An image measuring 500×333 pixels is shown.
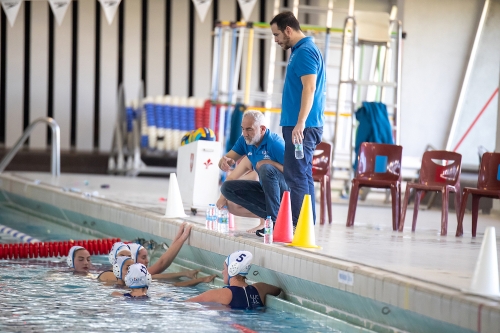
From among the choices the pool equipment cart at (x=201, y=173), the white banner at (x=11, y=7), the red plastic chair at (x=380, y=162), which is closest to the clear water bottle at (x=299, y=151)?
the pool equipment cart at (x=201, y=173)

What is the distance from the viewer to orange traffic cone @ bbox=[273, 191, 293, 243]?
531cm

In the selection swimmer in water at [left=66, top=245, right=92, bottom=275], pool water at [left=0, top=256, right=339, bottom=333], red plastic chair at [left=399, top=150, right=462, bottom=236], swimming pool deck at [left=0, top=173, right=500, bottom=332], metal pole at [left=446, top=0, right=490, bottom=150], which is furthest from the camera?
metal pole at [left=446, top=0, right=490, bottom=150]

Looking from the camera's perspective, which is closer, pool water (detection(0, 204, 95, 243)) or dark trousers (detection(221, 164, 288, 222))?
dark trousers (detection(221, 164, 288, 222))

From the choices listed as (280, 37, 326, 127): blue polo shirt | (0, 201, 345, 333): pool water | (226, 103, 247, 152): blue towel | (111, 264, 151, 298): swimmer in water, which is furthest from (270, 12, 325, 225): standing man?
(226, 103, 247, 152): blue towel

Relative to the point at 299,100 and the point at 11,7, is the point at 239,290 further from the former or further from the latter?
the point at 11,7

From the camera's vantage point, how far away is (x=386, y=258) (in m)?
4.88

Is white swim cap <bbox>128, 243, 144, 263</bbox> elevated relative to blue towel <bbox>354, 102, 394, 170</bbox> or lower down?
lower down

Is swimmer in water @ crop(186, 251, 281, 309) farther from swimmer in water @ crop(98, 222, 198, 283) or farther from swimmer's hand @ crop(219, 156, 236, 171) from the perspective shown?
swimmer's hand @ crop(219, 156, 236, 171)

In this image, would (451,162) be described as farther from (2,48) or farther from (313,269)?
(2,48)

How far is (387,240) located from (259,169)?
117cm

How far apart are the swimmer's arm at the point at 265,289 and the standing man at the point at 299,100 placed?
2.43ft

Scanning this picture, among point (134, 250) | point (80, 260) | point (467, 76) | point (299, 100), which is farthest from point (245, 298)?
point (467, 76)

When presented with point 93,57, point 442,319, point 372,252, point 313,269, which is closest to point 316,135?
point 372,252

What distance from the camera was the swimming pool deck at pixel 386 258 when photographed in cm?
357
